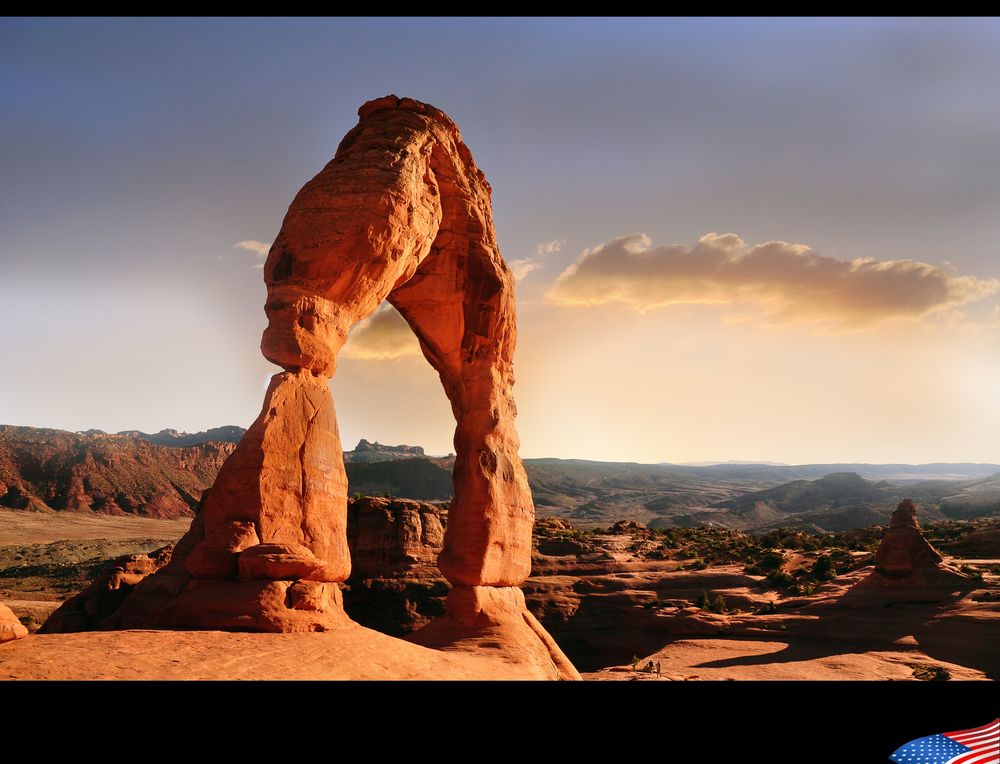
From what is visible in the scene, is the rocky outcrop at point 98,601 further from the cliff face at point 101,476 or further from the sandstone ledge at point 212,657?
the cliff face at point 101,476

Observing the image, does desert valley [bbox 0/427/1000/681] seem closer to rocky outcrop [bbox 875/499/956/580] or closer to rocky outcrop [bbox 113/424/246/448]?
rocky outcrop [bbox 875/499/956/580]

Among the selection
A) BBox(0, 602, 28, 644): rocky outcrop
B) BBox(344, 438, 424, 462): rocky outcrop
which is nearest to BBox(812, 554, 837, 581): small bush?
BBox(0, 602, 28, 644): rocky outcrop

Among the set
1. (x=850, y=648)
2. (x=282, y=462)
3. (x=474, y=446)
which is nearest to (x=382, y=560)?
(x=474, y=446)

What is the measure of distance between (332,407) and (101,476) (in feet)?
242

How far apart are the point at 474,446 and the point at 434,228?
5.26 meters

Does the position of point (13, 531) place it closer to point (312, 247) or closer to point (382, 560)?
point (382, 560)

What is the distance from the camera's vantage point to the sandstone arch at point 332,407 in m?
10.6

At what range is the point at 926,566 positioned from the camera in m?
26.3

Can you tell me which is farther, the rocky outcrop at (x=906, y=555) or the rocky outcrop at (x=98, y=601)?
the rocky outcrop at (x=906, y=555)

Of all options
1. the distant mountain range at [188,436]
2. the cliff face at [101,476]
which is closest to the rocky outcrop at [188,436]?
the distant mountain range at [188,436]
